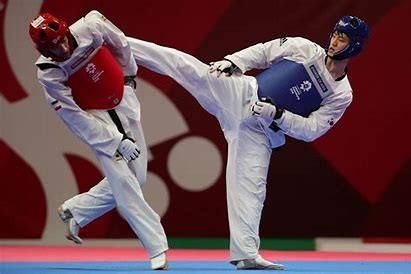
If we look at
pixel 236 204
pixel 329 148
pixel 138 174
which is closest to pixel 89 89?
pixel 138 174

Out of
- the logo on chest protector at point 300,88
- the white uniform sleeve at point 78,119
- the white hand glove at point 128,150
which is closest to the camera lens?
the white uniform sleeve at point 78,119

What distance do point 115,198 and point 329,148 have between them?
350cm

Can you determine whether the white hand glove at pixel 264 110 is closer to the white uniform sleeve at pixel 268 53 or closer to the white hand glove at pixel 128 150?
the white uniform sleeve at pixel 268 53

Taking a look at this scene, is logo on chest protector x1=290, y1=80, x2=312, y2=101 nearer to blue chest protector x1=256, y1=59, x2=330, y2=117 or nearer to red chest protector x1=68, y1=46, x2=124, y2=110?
blue chest protector x1=256, y1=59, x2=330, y2=117

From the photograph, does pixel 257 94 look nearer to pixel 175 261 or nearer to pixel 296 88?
pixel 296 88

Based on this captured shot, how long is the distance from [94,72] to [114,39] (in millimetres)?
301

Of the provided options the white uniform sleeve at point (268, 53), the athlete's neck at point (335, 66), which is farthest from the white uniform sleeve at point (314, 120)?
the white uniform sleeve at point (268, 53)

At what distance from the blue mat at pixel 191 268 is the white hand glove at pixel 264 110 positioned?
3.39 feet

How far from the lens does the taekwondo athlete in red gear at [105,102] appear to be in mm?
6309

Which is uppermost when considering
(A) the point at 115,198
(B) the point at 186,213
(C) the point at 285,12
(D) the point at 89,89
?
(C) the point at 285,12

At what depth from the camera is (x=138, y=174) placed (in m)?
6.84

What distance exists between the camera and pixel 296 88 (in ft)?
22.4

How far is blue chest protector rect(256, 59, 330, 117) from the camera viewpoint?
682 centimetres

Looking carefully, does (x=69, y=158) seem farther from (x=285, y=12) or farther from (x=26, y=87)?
(x=285, y=12)
